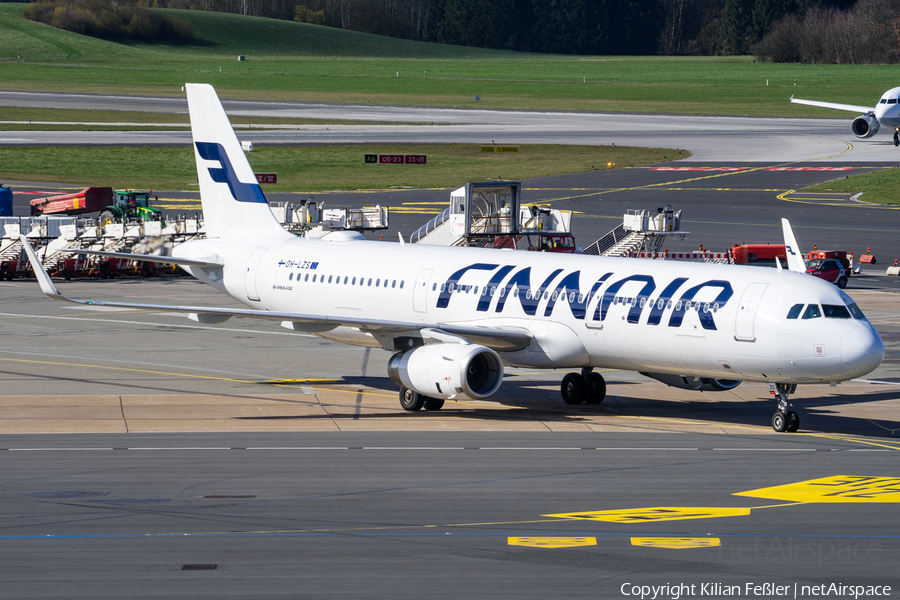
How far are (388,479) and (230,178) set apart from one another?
59.9ft

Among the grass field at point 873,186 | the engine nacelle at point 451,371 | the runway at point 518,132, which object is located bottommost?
the engine nacelle at point 451,371

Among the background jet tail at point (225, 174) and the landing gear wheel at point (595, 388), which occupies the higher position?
the background jet tail at point (225, 174)

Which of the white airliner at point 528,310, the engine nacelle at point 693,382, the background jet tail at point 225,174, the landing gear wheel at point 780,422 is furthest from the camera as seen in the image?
the background jet tail at point 225,174

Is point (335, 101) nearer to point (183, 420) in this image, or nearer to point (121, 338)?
point (121, 338)

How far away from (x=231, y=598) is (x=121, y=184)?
89.6 m

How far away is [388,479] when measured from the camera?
2452 cm

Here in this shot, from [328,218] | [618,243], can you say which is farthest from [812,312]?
[328,218]

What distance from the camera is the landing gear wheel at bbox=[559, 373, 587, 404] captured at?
111 ft

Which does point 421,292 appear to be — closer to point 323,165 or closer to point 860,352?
point 860,352

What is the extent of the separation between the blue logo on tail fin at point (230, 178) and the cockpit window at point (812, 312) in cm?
1920

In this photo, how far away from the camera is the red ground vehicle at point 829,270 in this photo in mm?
58000

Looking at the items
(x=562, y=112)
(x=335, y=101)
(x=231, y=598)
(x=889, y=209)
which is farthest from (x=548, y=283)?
(x=335, y=101)

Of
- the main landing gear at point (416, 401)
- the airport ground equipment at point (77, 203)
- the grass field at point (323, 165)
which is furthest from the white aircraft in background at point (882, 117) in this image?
the main landing gear at point (416, 401)

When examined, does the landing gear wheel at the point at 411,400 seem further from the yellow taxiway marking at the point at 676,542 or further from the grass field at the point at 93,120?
the grass field at the point at 93,120
